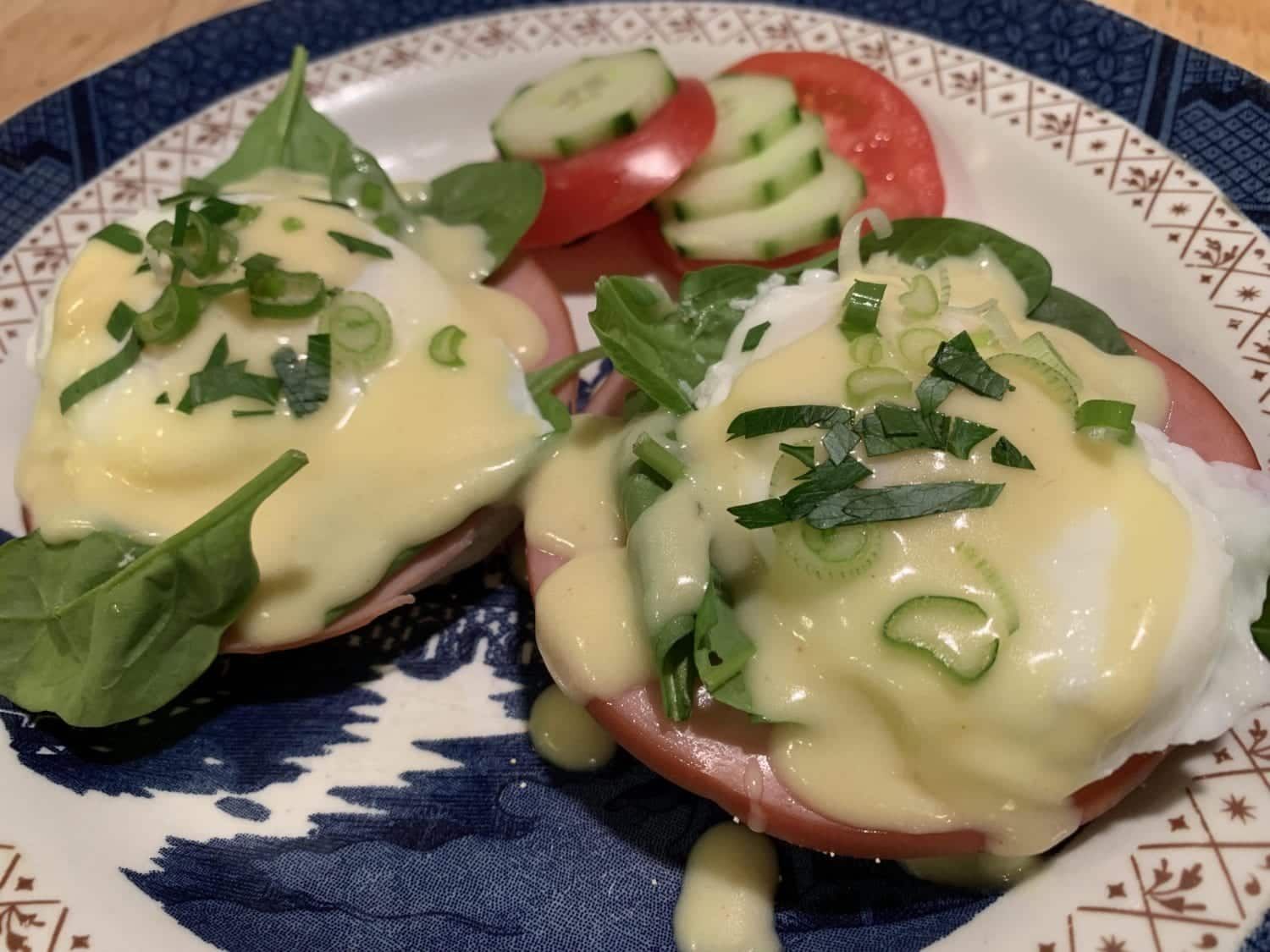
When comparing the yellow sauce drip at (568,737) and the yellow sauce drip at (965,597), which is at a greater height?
the yellow sauce drip at (965,597)

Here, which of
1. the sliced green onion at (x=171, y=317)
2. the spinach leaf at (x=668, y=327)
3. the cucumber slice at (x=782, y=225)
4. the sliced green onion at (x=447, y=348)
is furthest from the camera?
the cucumber slice at (x=782, y=225)

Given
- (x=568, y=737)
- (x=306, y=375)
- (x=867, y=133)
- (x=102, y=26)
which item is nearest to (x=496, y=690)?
(x=568, y=737)

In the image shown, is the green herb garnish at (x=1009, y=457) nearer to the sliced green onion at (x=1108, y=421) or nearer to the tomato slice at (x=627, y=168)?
the sliced green onion at (x=1108, y=421)

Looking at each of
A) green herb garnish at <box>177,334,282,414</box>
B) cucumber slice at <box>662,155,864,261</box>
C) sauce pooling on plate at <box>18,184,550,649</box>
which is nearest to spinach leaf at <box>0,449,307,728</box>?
sauce pooling on plate at <box>18,184,550,649</box>

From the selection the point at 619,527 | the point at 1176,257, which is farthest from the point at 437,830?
the point at 1176,257

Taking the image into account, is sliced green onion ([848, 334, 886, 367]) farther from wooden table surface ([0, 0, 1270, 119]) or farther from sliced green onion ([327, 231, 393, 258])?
wooden table surface ([0, 0, 1270, 119])

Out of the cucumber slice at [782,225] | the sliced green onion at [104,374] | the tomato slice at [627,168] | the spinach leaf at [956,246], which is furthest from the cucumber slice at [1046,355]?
the sliced green onion at [104,374]

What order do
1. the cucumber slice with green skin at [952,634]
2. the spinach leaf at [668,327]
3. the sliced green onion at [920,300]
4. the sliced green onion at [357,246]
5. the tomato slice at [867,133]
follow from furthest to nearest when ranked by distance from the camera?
the tomato slice at [867,133] < the sliced green onion at [357,246] < the spinach leaf at [668,327] < the sliced green onion at [920,300] < the cucumber slice with green skin at [952,634]
